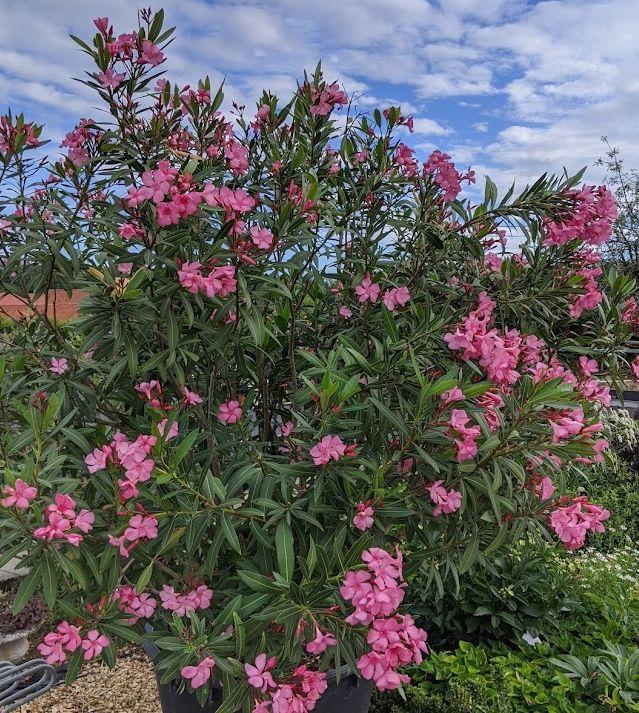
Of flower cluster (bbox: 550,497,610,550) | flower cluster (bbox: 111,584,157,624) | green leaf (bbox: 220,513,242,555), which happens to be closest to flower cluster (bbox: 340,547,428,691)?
green leaf (bbox: 220,513,242,555)

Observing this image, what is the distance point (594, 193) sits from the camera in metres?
2.12

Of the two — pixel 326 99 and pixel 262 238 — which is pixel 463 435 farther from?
pixel 326 99

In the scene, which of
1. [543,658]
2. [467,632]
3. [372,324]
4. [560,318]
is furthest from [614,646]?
[372,324]

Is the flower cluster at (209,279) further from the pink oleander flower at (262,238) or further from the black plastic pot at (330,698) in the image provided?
the black plastic pot at (330,698)

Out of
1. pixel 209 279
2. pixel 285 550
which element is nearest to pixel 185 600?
pixel 285 550

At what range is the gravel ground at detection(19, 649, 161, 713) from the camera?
304 centimetres

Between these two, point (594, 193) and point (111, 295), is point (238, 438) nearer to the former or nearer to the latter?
point (111, 295)

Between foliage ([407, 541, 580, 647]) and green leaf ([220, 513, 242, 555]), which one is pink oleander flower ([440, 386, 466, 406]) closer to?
green leaf ([220, 513, 242, 555])

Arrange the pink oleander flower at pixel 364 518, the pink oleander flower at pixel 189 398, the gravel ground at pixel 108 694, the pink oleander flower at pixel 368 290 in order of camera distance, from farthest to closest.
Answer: the gravel ground at pixel 108 694, the pink oleander flower at pixel 368 290, the pink oleander flower at pixel 189 398, the pink oleander flower at pixel 364 518

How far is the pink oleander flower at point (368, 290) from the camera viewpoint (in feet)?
6.97

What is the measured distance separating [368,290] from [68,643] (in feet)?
4.17

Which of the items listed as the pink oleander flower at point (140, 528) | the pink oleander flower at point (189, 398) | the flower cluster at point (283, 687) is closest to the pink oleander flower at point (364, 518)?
the flower cluster at point (283, 687)

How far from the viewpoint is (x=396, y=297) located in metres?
2.09

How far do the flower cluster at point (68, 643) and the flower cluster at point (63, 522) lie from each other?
284 mm
